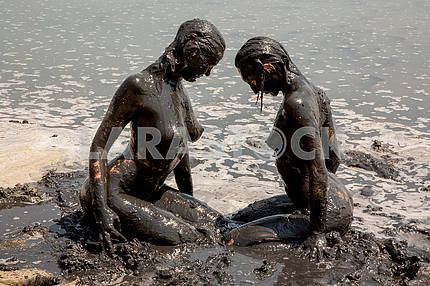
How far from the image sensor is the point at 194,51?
5090 mm

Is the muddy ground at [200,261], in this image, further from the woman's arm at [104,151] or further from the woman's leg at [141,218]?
the woman's arm at [104,151]

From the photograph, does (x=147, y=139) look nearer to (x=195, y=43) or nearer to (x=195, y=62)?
(x=195, y=62)

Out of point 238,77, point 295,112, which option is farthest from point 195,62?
point 238,77

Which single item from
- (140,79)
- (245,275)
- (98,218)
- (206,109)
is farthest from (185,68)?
(206,109)

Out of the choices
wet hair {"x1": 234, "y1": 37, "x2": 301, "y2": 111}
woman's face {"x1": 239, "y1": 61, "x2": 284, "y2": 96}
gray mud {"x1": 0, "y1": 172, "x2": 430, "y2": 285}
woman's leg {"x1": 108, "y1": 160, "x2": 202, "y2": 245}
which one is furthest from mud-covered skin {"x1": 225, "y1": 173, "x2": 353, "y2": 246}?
wet hair {"x1": 234, "y1": 37, "x2": 301, "y2": 111}

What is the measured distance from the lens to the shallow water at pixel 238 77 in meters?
7.98

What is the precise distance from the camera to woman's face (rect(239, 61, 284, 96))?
4.98m

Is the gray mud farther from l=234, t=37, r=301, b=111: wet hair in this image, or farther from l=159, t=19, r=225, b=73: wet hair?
l=159, t=19, r=225, b=73: wet hair

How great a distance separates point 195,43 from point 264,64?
627 millimetres

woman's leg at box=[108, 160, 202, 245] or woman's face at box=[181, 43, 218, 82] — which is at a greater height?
woman's face at box=[181, 43, 218, 82]

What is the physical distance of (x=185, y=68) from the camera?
204 inches

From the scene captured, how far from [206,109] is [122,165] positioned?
19.1 feet

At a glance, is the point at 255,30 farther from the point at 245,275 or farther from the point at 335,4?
the point at 245,275

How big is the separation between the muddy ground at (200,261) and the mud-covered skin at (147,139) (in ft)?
0.70
